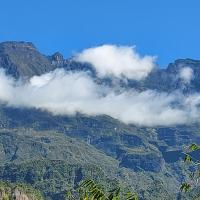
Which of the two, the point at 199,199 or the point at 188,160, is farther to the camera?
the point at 199,199

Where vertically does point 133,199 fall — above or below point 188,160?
below

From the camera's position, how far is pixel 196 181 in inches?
1147

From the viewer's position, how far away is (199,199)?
30219 mm

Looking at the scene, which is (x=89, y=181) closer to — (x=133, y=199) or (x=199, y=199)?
(x=133, y=199)

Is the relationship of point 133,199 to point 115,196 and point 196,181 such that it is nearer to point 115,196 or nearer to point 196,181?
point 115,196

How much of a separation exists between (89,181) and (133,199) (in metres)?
2.48

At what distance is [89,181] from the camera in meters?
28.3

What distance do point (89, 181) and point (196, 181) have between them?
5.02 m

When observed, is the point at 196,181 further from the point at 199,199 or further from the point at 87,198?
the point at 87,198

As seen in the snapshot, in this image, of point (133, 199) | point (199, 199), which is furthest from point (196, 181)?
point (133, 199)

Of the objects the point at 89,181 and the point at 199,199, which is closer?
the point at 89,181

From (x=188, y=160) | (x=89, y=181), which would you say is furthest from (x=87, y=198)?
(x=188, y=160)

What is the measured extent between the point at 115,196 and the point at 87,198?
4.61ft

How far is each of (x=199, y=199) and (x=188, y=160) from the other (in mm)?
4094
